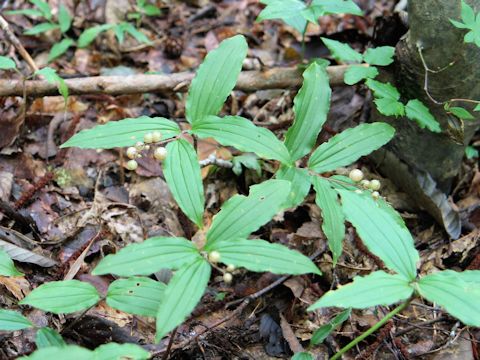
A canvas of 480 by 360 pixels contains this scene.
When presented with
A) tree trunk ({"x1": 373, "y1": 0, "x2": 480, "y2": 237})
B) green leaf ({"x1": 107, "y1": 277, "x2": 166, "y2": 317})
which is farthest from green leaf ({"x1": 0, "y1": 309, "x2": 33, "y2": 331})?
tree trunk ({"x1": 373, "y1": 0, "x2": 480, "y2": 237})

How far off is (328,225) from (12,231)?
1.85m

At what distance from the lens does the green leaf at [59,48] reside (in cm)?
439

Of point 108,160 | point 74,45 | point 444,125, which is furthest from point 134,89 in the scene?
point 444,125

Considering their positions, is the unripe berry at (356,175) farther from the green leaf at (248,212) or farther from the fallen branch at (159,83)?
the fallen branch at (159,83)

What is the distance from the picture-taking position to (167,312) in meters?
1.81

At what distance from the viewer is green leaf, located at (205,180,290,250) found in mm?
2045

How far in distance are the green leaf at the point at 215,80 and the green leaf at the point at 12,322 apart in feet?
3.96

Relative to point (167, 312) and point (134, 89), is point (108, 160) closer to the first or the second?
point (134, 89)

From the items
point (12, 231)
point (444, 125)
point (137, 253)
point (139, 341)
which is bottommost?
point (139, 341)

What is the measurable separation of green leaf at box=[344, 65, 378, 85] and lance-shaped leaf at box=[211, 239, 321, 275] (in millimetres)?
1613

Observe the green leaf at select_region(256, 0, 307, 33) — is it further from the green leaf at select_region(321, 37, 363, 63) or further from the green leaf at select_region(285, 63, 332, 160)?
the green leaf at select_region(285, 63, 332, 160)

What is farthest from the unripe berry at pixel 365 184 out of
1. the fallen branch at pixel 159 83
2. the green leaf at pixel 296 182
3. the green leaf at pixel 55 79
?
the green leaf at pixel 55 79

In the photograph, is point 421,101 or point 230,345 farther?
point 421,101

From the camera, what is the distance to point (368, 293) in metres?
1.79
